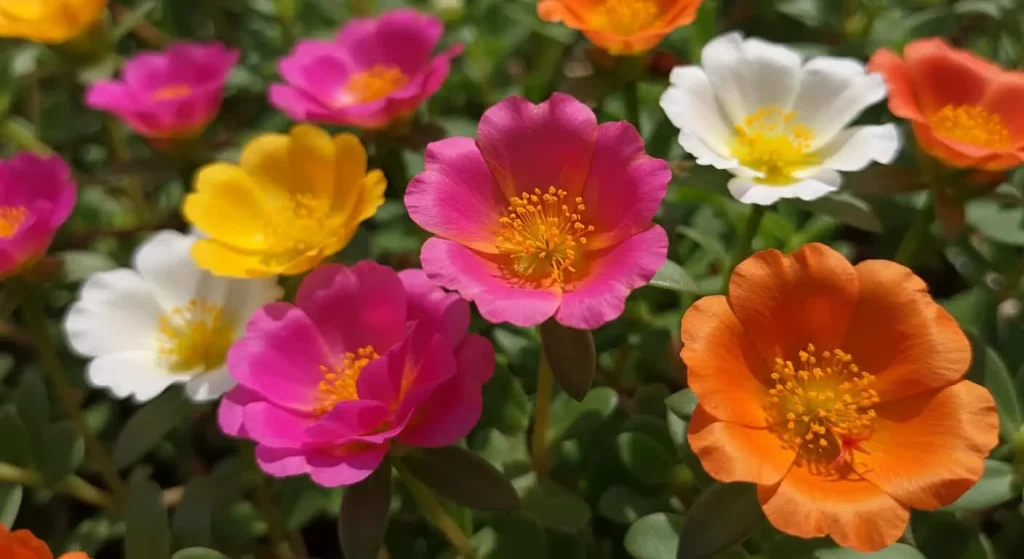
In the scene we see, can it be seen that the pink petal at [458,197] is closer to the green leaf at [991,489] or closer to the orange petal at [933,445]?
the orange petal at [933,445]

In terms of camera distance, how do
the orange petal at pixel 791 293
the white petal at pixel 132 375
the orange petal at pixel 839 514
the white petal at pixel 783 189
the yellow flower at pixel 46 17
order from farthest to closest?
the yellow flower at pixel 46 17 < the white petal at pixel 132 375 < the white petal at pixel 783 189 < the orange petal at pixel 791 293 < the orange petal at pixel 839 514

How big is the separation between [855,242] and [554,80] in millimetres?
830

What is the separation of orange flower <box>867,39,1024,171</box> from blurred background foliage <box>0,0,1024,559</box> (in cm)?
9

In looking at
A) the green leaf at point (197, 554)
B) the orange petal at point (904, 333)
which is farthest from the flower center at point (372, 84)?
the orange petal at point (904, 333)

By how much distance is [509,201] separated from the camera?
3.72 feet

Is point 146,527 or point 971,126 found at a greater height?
point 971,126

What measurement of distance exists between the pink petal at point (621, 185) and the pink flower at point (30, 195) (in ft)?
2.80

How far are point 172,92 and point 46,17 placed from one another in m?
0.26

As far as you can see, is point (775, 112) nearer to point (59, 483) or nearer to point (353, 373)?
point (353, 373)

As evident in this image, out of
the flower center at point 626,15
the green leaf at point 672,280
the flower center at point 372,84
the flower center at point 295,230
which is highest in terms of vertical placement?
the flower center at point 626,15

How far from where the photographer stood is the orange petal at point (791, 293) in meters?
0.99

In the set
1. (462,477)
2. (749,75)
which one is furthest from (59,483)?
(749,75)

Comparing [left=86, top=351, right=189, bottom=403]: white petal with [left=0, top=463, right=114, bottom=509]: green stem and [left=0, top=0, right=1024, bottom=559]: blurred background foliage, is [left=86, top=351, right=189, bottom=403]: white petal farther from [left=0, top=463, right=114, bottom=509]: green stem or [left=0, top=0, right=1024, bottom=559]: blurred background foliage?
[left=0, top=463, right=114, bottom=509]: green stem

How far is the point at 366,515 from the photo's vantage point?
108 centimetres
